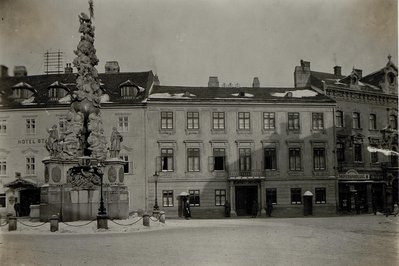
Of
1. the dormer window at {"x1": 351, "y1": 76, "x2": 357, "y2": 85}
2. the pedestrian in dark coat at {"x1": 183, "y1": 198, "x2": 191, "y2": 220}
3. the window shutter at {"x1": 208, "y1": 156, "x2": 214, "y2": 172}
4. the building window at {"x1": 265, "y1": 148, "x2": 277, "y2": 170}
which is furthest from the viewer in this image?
the building window at {"x1": 265, "y1": 148, "x2": 277, "y2": 170}

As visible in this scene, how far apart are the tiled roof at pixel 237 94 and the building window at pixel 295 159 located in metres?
3.46

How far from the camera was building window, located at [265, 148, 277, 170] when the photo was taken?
3328cm

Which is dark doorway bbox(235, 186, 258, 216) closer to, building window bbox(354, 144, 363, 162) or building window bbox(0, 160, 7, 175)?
building window bbox(354, 144, 363, 162)

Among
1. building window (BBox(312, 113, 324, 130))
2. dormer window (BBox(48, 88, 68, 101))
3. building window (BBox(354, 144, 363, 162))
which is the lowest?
building window (BBox(354, 144, 363, 162))

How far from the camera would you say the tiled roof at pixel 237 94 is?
3189 cm

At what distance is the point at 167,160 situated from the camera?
31938 millimetres

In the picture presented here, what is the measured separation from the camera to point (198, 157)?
32406 mm

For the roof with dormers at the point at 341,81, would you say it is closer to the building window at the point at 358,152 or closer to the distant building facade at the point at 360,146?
the distant building facade at the point at 360,146

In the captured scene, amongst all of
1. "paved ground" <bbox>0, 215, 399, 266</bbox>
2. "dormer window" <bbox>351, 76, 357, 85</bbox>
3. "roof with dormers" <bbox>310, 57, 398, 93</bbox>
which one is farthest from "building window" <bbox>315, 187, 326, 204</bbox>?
"paved ground" <bbox>0, 215, 399, 266</bbox>

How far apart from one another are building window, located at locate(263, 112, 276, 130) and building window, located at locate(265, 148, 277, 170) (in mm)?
1590

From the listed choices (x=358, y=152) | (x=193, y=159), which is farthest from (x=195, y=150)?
(x=358, y=152)

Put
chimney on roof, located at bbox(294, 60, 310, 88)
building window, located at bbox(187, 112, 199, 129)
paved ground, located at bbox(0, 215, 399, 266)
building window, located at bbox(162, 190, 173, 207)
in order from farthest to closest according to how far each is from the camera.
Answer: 1. chimney on roof, located at bbox(294, 60, 310, 88)
2. building window, located at bbox(187, 112, 199, 129)
3. building window, located at bbox(162, 190, 173, 207)
4. paved ground, located at bbox(0, 215, 399, 266)

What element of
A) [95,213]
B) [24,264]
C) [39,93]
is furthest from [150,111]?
[24,264]

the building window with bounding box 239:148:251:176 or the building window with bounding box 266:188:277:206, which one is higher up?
the building window with bounding box 239:148:251:176
